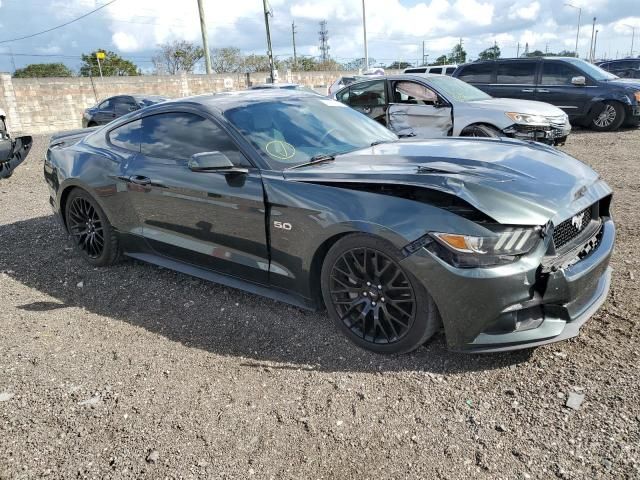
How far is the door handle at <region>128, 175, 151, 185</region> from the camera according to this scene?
13.7 ft

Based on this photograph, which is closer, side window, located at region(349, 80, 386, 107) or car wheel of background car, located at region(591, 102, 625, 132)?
side window, located at region(349, 80, 386, 107)

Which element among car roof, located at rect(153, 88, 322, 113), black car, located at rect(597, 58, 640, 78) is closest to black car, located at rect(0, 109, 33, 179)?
car roof, located at rect(153, 88, 322, 113)

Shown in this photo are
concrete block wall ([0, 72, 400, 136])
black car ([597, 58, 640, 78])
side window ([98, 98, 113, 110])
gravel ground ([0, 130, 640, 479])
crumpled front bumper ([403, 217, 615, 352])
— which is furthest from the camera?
concrete block wall ([0, 72, 400, 136])

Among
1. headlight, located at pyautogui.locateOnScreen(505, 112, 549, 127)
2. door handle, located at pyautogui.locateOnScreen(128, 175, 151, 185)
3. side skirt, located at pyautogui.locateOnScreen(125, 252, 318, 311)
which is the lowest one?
side skirt, located at pyautogui.locateOnScreen(125, 252, 318, 311)

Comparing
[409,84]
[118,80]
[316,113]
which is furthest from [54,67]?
[316,113]

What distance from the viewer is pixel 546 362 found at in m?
2.99

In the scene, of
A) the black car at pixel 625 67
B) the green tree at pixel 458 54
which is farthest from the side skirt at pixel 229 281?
the green tree at pixel 458 54

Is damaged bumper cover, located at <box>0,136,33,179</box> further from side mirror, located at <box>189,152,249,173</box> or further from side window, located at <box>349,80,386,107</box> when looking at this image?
side mirror, located at <box>189,152,249,173</box>

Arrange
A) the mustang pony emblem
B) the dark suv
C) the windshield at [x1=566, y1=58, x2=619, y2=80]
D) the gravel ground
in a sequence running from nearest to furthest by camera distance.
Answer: the gravel ground, the mustang pony emblem, the dark suv, the windshield at [x1=566, y1=58, x2=619, y2=80]

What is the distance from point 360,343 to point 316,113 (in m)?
1.90

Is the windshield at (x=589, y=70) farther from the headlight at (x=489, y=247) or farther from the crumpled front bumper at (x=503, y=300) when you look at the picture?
the headlight at (x=489, y=247)

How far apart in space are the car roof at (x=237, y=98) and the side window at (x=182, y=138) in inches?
5.0

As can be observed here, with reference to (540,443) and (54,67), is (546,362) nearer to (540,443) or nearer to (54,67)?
(540,443)

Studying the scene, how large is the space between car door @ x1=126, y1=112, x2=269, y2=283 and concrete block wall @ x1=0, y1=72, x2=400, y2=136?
2110 centimetres
